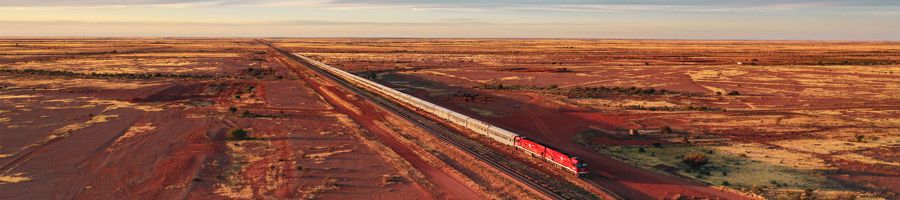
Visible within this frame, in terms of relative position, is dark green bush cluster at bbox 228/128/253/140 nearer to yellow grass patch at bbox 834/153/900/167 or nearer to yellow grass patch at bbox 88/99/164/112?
yellow grass patch at bbox 88/99/164/112

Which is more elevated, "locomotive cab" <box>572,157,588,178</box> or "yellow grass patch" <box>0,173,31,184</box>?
"locomotive cab" <box>572,157,588,178</box>

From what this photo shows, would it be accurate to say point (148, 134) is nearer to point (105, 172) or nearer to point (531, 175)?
point (105, 172)

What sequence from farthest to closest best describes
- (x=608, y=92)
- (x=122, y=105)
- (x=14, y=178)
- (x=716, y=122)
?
1. (x=608, y=92)
2. (x=122, y=105)
3. (x=716, y=122)
4. (x=14, y=178)

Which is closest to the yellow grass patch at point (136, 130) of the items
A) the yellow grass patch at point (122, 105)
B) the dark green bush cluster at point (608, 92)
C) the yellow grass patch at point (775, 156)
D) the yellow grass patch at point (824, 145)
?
the yellow grass patch at point (122, 105)

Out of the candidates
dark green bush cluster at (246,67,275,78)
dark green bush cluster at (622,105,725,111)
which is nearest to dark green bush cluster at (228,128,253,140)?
dark green bush cluster at (622,105,725,111)

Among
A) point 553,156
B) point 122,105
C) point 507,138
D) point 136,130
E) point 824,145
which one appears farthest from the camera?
point 122,105

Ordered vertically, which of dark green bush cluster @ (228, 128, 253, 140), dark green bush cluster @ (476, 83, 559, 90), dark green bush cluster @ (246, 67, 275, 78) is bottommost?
dark green bush cluster @ (246, 67, 275, 78)

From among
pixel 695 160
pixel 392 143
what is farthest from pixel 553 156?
pixel 392 143

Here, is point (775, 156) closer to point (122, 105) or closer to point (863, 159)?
point (863, 159)

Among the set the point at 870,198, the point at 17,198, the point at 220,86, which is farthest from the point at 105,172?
the point at 220,86
